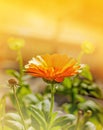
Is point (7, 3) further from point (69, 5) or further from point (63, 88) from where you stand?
point (63, 88)

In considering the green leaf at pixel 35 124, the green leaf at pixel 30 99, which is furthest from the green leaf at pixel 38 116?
the green leaf at pixel 30 99

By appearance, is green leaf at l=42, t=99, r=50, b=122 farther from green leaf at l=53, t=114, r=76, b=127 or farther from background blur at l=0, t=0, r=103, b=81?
background blur at l=0, t=0, r=103, b=81

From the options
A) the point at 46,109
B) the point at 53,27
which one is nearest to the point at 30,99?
the point at 46,109

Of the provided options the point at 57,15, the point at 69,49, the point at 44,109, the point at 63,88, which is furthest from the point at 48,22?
the point at 44,109

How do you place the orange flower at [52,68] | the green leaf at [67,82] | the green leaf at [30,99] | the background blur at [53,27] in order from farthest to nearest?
1. the background blur at [53,27]
2. the green leaf at [67,82]
3. the green leaf at [30,99]
4. the orange flower at [52,68]

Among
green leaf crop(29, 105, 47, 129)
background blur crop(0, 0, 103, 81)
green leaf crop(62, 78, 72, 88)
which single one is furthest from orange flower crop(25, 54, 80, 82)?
background blur crop(0, 0, 103, 81)

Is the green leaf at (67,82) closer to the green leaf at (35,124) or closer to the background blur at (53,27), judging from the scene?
the green leaf at (35,124)
